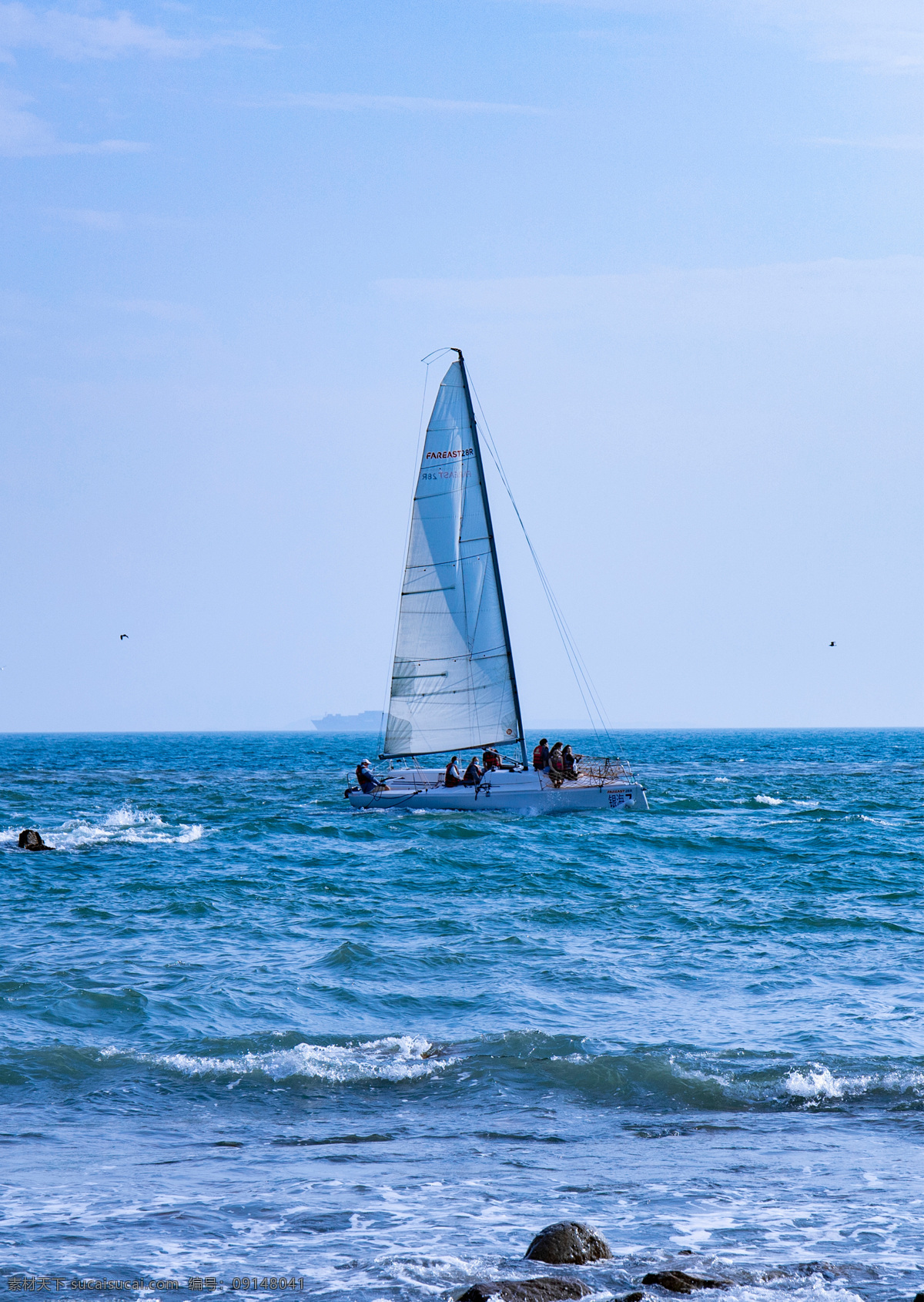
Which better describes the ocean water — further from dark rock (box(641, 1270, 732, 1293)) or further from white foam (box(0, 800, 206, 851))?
white foam (box(0, 800, 206, 851))

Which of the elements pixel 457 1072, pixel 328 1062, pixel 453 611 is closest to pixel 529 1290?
pixel 457 1072

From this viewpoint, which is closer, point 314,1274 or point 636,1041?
point 314,1274

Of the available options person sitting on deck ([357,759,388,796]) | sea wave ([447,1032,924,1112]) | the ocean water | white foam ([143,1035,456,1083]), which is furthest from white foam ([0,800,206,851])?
sea wave ([447,1032,924,1112])

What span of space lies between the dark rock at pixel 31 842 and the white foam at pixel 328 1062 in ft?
73.4

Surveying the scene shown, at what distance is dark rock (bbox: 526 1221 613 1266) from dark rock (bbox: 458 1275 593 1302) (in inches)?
16.5

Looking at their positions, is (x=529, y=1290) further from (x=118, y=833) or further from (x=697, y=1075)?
(x=118, y=833)

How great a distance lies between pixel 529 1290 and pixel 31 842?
3046 cm

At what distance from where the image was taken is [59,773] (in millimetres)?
79500

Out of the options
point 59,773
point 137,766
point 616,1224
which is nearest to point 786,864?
point 616,1224

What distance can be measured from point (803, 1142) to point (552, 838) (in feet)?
81.4

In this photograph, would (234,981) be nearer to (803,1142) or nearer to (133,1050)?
(133,1050)

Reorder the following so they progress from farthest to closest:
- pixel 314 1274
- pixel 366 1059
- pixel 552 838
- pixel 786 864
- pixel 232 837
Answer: pixel 232 837, pixel 552 838, pixel 786 864, pixel 366 1059, pixel 314 1274

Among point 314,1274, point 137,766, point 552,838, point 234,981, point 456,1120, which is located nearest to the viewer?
point 314,1274

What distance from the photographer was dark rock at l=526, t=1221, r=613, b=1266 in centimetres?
864
